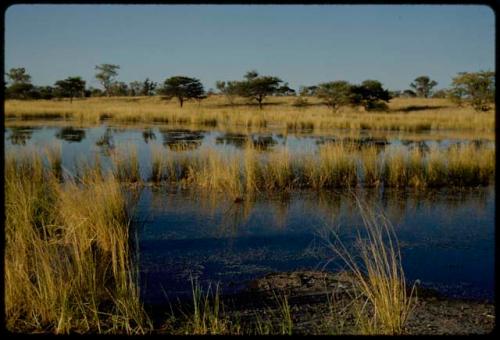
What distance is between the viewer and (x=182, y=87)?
131 feet

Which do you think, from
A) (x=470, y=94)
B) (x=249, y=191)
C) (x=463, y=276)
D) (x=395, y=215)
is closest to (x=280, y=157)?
(x=249, y=191)

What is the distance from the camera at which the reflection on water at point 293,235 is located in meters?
4.10

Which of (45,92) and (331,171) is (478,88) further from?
(45,92)

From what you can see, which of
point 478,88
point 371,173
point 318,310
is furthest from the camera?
point 478,88

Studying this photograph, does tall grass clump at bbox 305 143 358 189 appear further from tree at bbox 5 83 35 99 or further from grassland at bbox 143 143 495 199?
tree at bbox 5 83 35 99

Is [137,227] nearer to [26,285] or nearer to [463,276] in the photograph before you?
[26,285]

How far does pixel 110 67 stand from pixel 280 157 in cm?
5649

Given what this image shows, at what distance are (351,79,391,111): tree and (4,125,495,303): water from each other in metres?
26.3

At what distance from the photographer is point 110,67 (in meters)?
60.2

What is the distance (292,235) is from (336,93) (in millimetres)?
30567

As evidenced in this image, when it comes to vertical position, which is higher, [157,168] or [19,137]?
[19,137]

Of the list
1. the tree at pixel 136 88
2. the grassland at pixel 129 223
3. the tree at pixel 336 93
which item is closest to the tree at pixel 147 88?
the tree at pixel 136 88

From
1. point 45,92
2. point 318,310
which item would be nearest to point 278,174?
point 318,310

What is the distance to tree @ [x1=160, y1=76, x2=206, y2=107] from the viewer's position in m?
39.7
